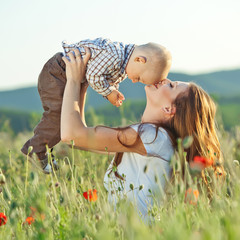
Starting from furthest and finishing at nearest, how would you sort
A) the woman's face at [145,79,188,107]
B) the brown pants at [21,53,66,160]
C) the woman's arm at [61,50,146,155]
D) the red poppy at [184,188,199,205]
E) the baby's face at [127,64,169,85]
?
the brown pants at [21,53,66,160]
the baby's face at [127,64,169,85]
the woman's face at [145,79,188,107]
the woman's arm at [61,50,146,155]
the red poppy at [184,188,199,205]

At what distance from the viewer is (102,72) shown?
9.35 ft

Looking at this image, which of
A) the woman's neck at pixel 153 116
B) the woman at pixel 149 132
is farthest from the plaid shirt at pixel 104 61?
the woman's neck at pixel 153 116

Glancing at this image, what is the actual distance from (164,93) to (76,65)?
613 mm

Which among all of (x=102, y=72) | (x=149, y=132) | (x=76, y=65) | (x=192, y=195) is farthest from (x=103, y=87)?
(x=192, y=195)

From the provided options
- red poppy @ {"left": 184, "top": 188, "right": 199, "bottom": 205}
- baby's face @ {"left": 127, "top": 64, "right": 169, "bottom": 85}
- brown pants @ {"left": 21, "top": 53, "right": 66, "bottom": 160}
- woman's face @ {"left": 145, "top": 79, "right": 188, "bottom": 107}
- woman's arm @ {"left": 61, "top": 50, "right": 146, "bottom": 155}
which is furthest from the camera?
brown pants @ {"left": 21, "top": 53, "right": 66, "bottom": 160}

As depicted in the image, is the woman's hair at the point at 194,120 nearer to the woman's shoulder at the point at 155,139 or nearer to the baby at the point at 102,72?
the woman's shoulder at the point at 155,139

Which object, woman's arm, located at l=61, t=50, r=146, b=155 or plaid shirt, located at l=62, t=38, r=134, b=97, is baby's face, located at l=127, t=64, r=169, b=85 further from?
woman's arm, located at l=61, t=50, r=146, b=155

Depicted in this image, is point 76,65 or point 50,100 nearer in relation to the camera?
point 76,65

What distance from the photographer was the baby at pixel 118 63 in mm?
2852

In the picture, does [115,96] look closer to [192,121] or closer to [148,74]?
[148,74]

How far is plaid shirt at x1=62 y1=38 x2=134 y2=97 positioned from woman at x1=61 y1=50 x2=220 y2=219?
0.10 metres

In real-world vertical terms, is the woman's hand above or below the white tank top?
above

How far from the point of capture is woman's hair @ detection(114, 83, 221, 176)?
2658mm

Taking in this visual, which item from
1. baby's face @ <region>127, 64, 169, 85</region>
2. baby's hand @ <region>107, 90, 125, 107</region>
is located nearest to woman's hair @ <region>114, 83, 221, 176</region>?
baby's face @ <region>127, 64, 169, 85</region>
